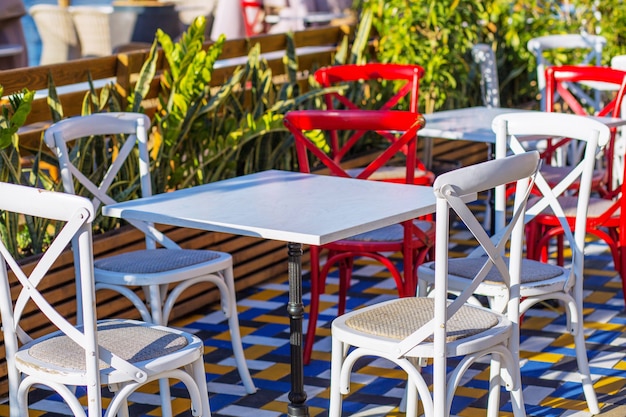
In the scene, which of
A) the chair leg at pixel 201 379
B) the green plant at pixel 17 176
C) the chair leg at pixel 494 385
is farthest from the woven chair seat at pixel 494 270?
the green plant at pixel 17 176

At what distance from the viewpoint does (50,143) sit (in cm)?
409

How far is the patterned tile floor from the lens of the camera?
13.3 ft

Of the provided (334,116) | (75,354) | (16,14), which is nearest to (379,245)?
(334,116)

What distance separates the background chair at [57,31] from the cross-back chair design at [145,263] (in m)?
4.83

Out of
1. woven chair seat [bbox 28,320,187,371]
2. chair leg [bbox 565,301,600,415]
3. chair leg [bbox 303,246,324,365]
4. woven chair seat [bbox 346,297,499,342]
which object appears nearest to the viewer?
woven chair seat [bbox 28,320,187,371]

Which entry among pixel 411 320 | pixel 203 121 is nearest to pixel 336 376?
pixel 411 320

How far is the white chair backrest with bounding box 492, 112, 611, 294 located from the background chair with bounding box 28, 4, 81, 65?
18.3ft

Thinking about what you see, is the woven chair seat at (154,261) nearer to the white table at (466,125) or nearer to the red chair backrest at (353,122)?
the red chair backrest at (353,122)

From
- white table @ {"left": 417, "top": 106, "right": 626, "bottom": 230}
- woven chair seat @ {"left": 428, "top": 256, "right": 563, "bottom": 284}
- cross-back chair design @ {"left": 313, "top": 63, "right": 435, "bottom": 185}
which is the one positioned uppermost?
cross-back chair design @ {"left": 313, "top": 63, "right": 435, "bottom": 185}

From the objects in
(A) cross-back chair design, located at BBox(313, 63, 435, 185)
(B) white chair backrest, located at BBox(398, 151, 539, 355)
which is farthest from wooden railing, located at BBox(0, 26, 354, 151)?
(B) white chair backrest, located at BBox(398, 151, 539, 355)

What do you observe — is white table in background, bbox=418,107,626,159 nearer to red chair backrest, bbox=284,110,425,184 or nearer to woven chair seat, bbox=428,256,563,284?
red chair backrest, bbox=284,110,425,184

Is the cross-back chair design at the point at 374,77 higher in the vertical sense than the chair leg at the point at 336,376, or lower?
higher

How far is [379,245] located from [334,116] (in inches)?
20.5

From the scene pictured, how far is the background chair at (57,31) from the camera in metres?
8.98
